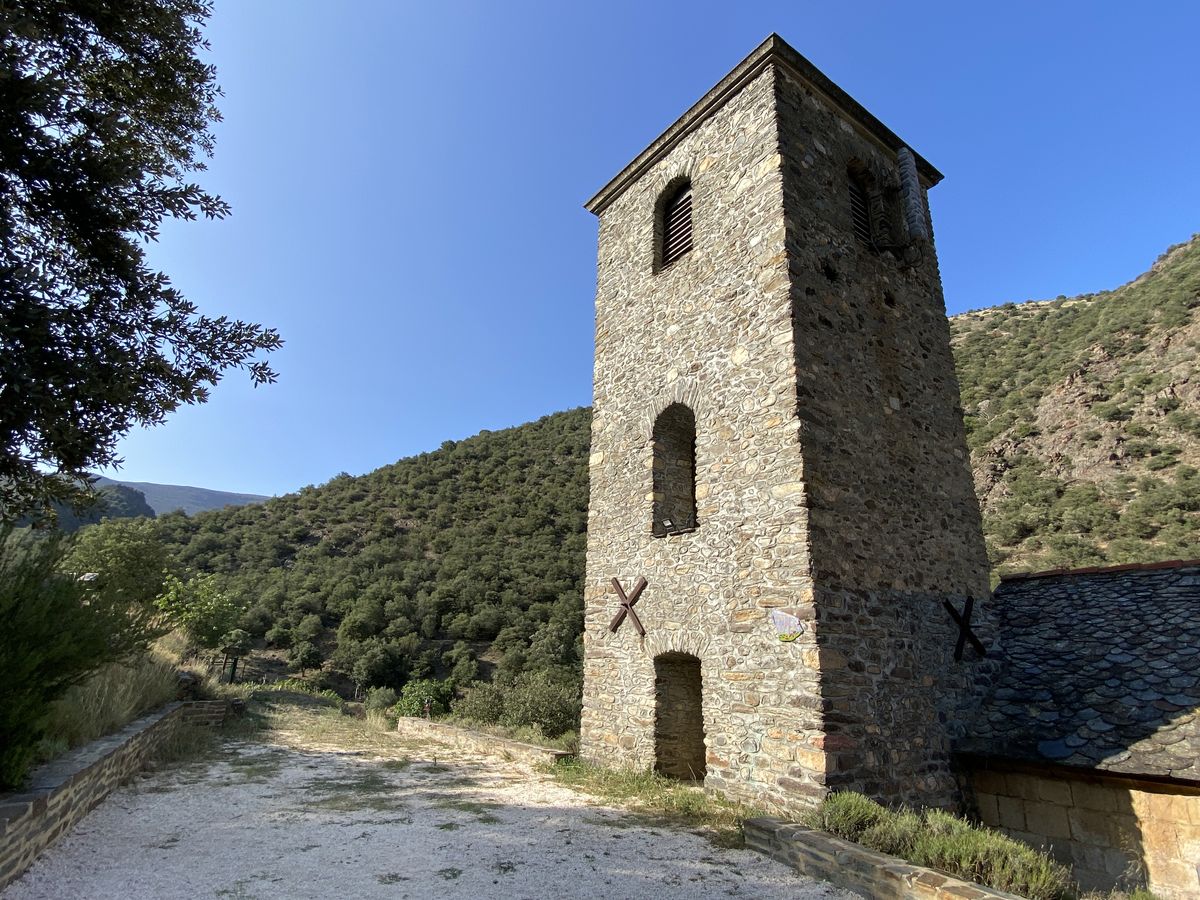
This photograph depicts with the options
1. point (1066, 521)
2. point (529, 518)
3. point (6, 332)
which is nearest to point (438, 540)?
point (529, 518)

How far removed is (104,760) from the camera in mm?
6207

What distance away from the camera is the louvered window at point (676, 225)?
988cm

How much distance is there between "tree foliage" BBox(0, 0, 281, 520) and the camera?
14.2ft

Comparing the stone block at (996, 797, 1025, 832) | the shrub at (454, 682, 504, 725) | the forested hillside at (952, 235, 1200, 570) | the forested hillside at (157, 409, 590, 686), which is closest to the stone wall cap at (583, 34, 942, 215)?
the stone block at (996, 797, 1025, 832)

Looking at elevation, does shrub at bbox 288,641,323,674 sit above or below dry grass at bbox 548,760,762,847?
above

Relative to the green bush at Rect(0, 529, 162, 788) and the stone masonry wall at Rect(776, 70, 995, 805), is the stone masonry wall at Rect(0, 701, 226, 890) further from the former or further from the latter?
the stone masonry wall at Rect(776, 70, 995, 805)

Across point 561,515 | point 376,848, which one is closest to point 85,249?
point 376,848

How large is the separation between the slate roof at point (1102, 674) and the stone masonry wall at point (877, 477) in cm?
47

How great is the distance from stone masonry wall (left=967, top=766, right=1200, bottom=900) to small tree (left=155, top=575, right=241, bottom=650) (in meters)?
18.0

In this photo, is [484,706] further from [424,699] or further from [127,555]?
[127,555]

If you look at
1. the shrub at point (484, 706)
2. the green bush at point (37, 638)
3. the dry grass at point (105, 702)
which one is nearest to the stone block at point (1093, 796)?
the green bush at point (37, 638)

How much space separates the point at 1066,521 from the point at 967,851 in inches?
974

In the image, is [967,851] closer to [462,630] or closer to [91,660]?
[91,660]

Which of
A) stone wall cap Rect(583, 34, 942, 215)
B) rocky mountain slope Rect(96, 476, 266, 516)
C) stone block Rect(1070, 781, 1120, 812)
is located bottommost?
stone block Rect(1070, 781, 1120, 812)
